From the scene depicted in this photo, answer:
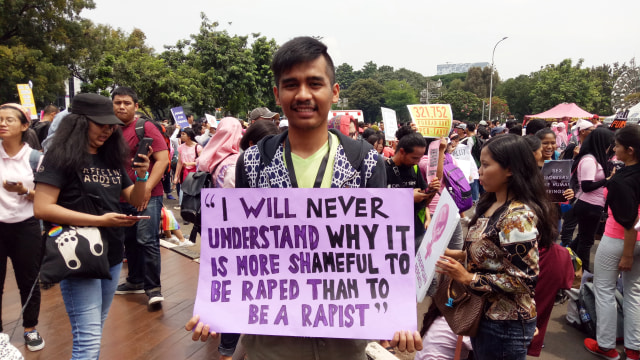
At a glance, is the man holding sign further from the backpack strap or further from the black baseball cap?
the backpack strap

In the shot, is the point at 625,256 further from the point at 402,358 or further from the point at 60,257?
the point at 60,257

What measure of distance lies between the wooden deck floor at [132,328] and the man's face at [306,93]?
9.19 ft

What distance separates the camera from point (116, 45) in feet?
113

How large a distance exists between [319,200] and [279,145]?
31cm

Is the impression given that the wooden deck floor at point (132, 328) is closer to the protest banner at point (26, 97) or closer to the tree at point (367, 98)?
the protest banner at point (26, 97)

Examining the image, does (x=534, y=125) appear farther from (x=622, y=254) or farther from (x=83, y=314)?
(x=83, y=314)

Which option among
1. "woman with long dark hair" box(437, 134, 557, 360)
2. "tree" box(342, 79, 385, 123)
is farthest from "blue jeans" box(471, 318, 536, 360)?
"tree" box(342, 79, 385, 123)

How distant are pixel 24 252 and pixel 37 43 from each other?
32.0m

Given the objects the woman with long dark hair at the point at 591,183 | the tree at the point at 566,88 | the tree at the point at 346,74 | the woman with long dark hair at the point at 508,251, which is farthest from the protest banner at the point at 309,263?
the tree at the point at 346,74

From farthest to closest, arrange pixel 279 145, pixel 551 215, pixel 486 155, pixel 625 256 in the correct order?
pixel 625 256 < pixel 486 155 < pixel 551 215 < pixel 279 145

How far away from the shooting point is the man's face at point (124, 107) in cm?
396

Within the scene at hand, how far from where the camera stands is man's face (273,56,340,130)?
1.60m

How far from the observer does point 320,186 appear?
1.68m

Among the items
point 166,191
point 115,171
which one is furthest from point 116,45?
point 115,171
